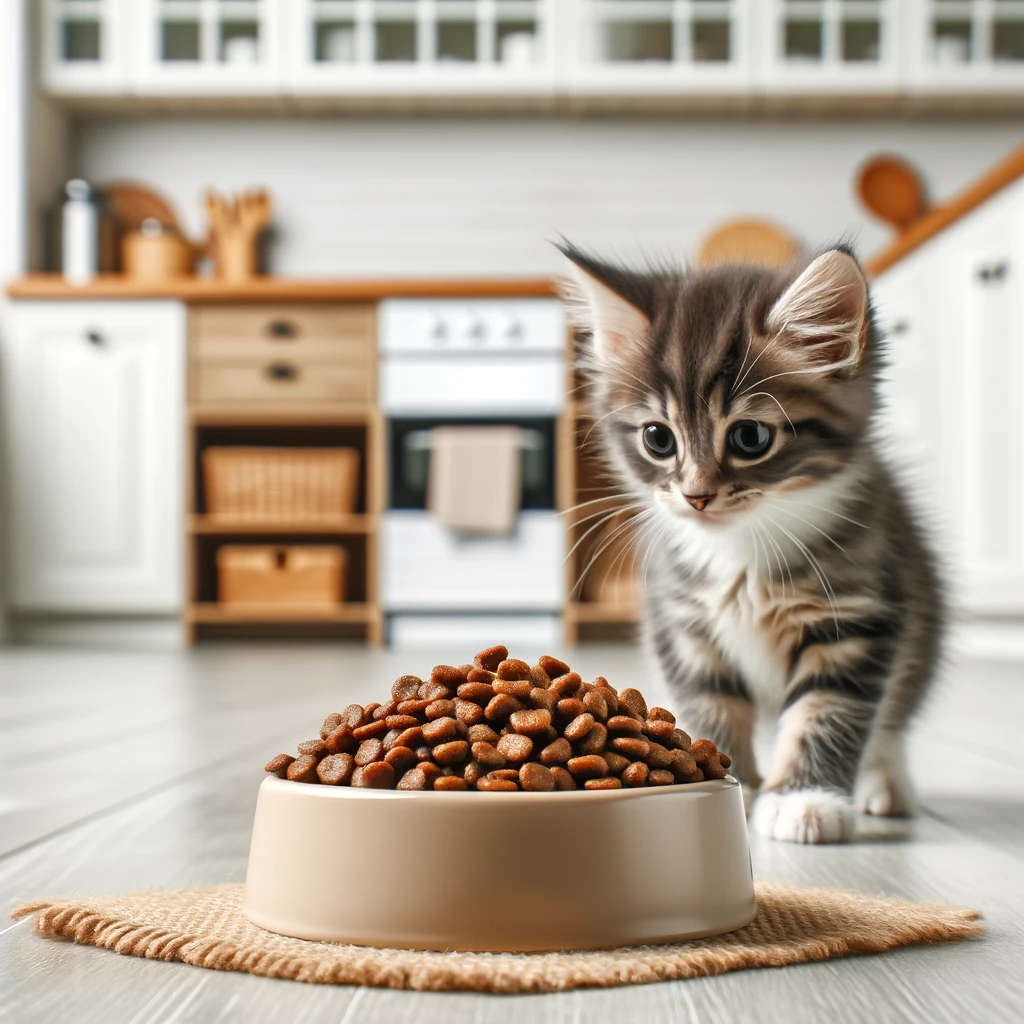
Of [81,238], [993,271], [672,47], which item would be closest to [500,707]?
[993,271]

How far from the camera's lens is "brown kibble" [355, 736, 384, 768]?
77cm

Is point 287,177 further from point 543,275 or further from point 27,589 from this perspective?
point 27,589

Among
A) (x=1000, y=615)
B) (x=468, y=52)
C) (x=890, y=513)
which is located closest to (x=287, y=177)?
(x=468, y=52)

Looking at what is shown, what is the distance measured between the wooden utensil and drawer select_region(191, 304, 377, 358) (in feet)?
1.85

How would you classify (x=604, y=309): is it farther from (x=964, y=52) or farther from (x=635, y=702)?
(x=964, y=52)

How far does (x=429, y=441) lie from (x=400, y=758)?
3.45m

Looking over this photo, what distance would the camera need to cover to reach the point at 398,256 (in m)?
5.02

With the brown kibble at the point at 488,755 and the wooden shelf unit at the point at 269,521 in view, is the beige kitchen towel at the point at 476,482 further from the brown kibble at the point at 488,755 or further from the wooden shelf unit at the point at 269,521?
the brown kibble at the point at 488,755

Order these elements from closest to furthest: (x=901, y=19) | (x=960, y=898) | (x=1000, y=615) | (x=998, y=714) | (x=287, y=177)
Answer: (x=960, y=898) < (x=998, y=714) < (x=1000, y=615) < (x=901, y=19) < (x=287, y=177)

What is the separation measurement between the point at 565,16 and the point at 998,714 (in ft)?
11.0

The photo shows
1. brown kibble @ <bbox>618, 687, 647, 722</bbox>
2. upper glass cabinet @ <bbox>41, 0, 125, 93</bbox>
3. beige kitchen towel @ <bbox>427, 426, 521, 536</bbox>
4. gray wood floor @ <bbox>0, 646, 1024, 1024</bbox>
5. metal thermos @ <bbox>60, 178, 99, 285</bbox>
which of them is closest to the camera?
Result: gray wood floor @ <bbox>0, 646, 1024, 1024</bbox>

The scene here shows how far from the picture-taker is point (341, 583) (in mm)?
4250

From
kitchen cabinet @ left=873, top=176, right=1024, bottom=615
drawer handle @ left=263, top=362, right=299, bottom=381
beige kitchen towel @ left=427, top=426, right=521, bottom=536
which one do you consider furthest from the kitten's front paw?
drawer handle @ left=263, top=362, right=299, bottom=381

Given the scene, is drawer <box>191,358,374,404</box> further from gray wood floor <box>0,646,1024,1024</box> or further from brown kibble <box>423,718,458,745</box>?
brown kibble <box>423,718,458,745</box>
